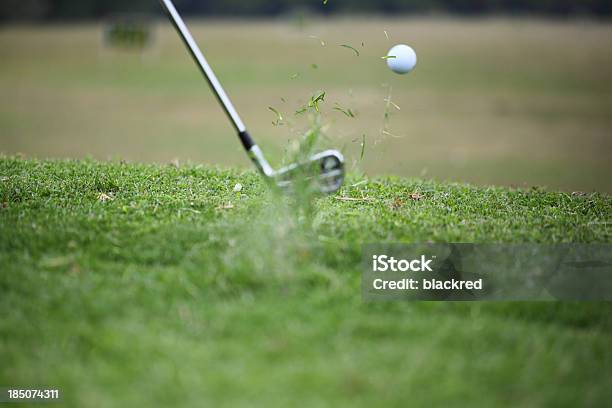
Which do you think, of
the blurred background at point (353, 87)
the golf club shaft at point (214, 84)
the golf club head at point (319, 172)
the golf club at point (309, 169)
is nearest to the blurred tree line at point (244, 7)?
the blurred background at point (353, 87)

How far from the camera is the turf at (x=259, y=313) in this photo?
3.16 meters

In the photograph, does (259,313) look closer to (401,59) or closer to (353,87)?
(401,59)

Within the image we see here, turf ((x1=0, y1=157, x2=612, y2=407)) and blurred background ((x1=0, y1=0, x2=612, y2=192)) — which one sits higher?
blurred background ((x1=0, y1=0, x2=612, y2=192))

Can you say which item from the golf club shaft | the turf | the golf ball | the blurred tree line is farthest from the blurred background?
the turf

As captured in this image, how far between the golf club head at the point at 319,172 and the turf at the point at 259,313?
7.5 inches

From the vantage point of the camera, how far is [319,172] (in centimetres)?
463

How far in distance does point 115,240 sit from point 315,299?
4.68 feet

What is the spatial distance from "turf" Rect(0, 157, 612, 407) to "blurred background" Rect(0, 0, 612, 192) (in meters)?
0.82

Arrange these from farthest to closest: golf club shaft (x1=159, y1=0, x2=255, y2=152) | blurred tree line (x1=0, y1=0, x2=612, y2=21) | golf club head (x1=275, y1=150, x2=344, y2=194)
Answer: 1. blurred tree line (x1=0, y1=0, x2=612, y2=21)
2. golf club shaft (x1=159, y1=0, x2=255, y2=152)
3. golf club head (x1=275, y1=150, x2=344, y2=194)

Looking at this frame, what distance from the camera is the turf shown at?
316 cm

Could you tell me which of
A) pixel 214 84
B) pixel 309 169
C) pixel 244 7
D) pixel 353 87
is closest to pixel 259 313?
pixel 309 169

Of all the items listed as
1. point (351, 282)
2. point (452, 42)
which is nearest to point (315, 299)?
point (351, 282)

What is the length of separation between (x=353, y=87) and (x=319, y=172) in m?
28.9

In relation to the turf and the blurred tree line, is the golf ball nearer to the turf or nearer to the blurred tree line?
the turf
